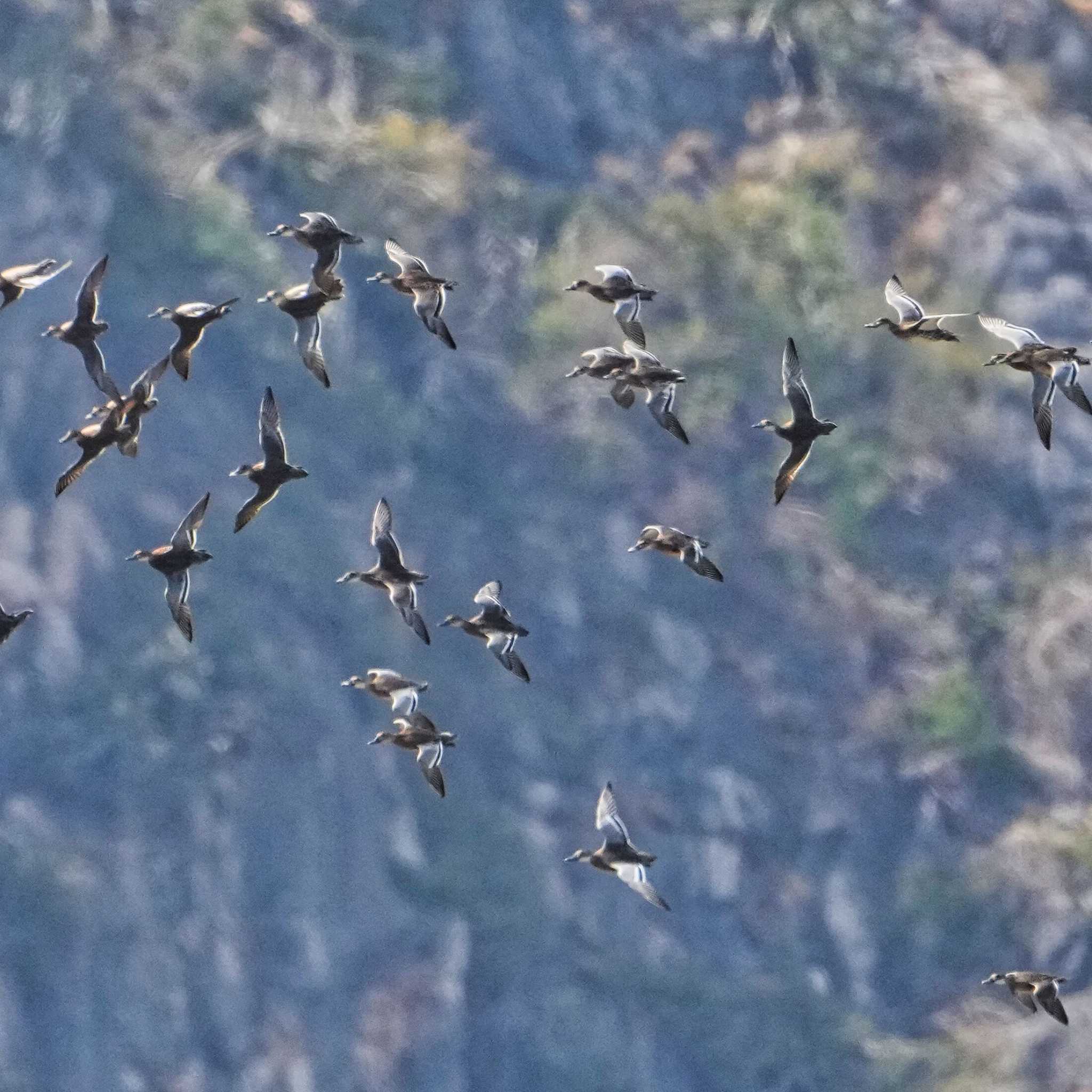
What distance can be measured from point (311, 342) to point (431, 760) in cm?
419

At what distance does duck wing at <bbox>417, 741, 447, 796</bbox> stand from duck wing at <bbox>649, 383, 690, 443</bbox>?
3.70 metres

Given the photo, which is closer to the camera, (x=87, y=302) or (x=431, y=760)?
(x=87, y=302)

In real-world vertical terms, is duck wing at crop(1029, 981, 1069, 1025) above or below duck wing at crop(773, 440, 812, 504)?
below

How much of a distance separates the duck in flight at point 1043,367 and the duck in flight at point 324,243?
562 centimetres

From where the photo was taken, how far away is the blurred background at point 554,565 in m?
43.4

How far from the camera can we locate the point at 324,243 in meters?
23.1

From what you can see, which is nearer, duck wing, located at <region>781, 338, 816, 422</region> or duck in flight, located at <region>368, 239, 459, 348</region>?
duck wing, located at <region>781, 338, 816, 422</region>

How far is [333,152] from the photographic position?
156 feet

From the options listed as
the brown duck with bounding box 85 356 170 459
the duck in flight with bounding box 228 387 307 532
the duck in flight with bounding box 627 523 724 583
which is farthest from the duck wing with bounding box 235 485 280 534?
the duck in flight with bounding box 627 523 724 583

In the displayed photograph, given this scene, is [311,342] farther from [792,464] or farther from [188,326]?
[792,464]

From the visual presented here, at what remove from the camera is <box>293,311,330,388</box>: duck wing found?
882 inches

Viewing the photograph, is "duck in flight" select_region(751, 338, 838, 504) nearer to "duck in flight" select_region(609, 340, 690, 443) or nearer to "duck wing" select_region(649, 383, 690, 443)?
"duck wing" select_region(649, 383, 690, 443)

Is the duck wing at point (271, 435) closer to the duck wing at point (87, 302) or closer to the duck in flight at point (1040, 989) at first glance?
the duck wing at point (87, 302)

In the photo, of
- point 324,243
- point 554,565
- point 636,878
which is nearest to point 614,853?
point 636,878
